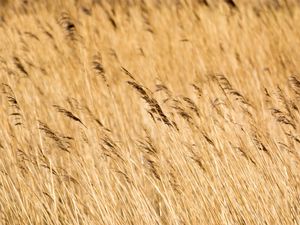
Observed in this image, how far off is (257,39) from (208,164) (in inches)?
110

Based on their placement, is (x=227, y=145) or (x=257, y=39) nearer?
(x=227, y=145)

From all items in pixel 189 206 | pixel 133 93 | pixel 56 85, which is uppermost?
pixel 56 85

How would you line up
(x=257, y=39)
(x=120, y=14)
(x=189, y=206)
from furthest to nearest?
(x=120, y=14) → (x=257, y=39) → (x=189, y=206)

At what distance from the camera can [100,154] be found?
2.97 m

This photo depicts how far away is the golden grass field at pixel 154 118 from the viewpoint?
8.57 ft

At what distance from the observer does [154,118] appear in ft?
8.48

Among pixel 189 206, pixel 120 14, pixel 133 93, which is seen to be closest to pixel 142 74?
pixel 133 93

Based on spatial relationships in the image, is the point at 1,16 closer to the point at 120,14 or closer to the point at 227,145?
the point at 120,14

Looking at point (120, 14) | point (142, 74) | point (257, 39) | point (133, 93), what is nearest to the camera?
point (133, 93)

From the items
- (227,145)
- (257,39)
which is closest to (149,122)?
(227,145)

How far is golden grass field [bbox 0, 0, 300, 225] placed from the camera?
2611 millimetres

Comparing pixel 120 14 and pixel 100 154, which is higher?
pixel 120 14

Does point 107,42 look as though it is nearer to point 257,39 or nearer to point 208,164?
point 257,39

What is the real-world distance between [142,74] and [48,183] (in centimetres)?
225
